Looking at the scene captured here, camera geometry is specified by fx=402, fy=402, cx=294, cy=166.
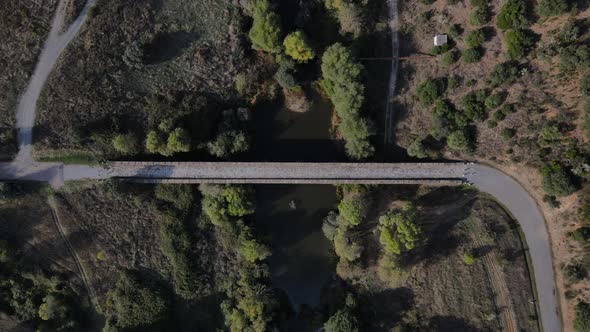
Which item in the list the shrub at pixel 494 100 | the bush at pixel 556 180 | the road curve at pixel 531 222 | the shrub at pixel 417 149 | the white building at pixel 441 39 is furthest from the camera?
the road curve at pixel 531 222

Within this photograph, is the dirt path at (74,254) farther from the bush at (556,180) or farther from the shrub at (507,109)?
the bush at (556,180)

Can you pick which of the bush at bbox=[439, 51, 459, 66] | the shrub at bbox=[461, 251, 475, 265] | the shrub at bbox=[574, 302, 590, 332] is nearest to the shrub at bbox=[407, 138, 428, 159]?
the bush at bbox=[439, 51, 459, 66]

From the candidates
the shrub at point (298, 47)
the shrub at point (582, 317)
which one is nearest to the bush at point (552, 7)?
the shrub at point (298, 47)

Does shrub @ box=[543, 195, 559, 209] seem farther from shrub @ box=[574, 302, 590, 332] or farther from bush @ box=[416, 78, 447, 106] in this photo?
bush @ box=[416, 78, 447, 106]

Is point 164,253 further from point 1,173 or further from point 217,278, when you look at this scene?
point 1,173

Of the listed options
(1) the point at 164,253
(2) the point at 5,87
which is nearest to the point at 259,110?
(1) the point at 164,253

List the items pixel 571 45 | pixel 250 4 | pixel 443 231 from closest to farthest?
pixel 571 45, pixel 250 4, pixel 443 231

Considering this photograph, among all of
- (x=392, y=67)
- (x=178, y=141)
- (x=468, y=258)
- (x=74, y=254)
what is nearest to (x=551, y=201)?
(x=468, y=258)
